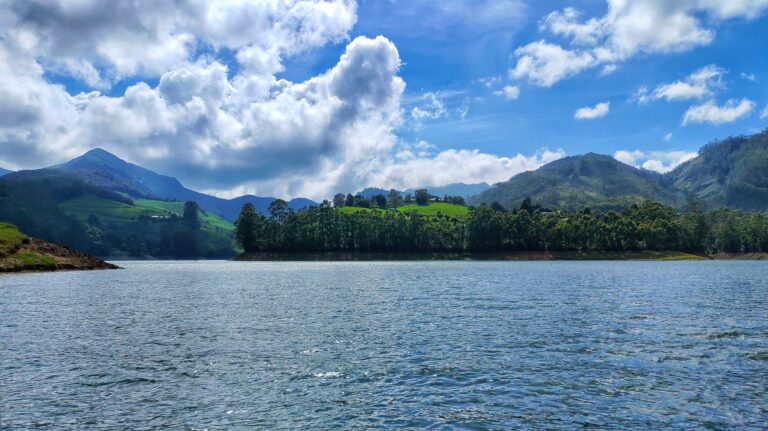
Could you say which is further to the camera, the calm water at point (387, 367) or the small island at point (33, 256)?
the small island at point (33, 256)

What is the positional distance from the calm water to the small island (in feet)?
291

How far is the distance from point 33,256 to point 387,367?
145m

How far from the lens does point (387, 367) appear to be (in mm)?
30562

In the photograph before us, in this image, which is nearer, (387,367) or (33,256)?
(387,367)

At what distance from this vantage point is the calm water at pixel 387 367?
72.3 ft

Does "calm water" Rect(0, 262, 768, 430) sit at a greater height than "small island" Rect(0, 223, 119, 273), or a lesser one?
lesser

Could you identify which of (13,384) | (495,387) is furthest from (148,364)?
(495,387)

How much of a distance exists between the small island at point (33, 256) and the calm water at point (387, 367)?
88.6 meters

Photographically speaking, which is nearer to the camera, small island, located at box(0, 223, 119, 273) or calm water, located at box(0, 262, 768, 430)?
calm water, located at box(0, 262, 768, 430)

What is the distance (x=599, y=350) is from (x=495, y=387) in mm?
12799

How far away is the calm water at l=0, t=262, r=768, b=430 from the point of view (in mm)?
22031

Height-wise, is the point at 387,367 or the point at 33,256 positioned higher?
the point at 33,256

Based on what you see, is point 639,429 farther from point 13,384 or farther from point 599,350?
point 13,384

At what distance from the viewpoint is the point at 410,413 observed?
22.4m
